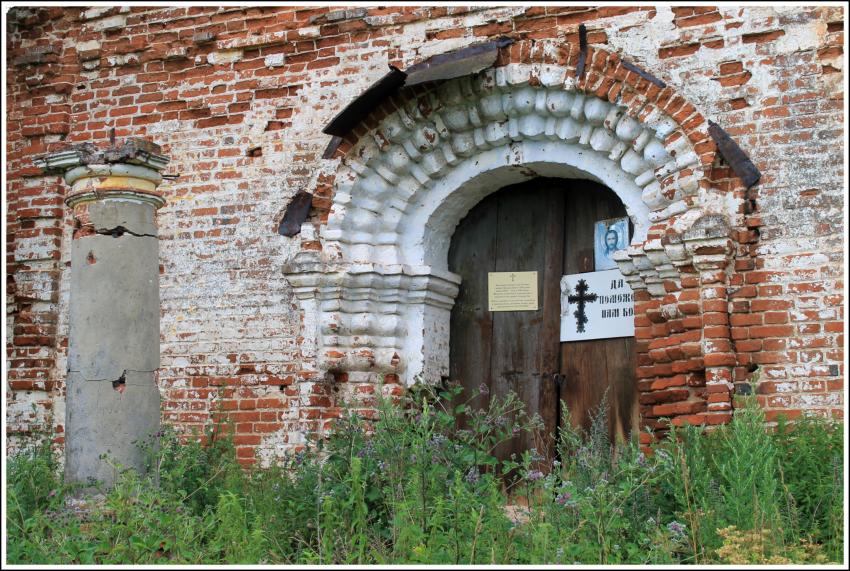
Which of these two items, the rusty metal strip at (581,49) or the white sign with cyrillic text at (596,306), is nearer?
the rusty metal strip at (581,49)

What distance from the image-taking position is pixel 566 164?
7.30 meters

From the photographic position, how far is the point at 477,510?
16.9ft

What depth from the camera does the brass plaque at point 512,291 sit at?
770 cm

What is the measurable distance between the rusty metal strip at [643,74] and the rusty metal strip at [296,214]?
238 centimetres

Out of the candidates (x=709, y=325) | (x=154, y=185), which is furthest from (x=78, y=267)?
(x=709, y=325)

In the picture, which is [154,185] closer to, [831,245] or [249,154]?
[249,154]

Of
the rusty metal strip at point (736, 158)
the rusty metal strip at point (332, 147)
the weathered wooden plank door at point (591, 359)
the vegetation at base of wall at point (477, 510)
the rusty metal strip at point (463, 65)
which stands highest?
the rusty metal strip at point (463, 65)

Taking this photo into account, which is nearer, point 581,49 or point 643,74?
point 643,74

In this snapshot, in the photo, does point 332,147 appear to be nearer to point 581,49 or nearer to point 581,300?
point 581,49

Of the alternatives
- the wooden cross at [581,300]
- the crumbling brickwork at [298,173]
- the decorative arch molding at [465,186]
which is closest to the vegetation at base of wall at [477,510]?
the crumbling brickwork at [298,173]

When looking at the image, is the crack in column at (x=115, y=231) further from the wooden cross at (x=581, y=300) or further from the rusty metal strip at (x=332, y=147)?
the wooden cross at (x=581, y=300)

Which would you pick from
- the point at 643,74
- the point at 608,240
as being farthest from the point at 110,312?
the point at 643,74

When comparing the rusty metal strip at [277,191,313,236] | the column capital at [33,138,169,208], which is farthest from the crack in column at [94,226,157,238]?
the rusty metal strip at [277,191,313,236]

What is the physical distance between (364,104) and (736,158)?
2.49 m
